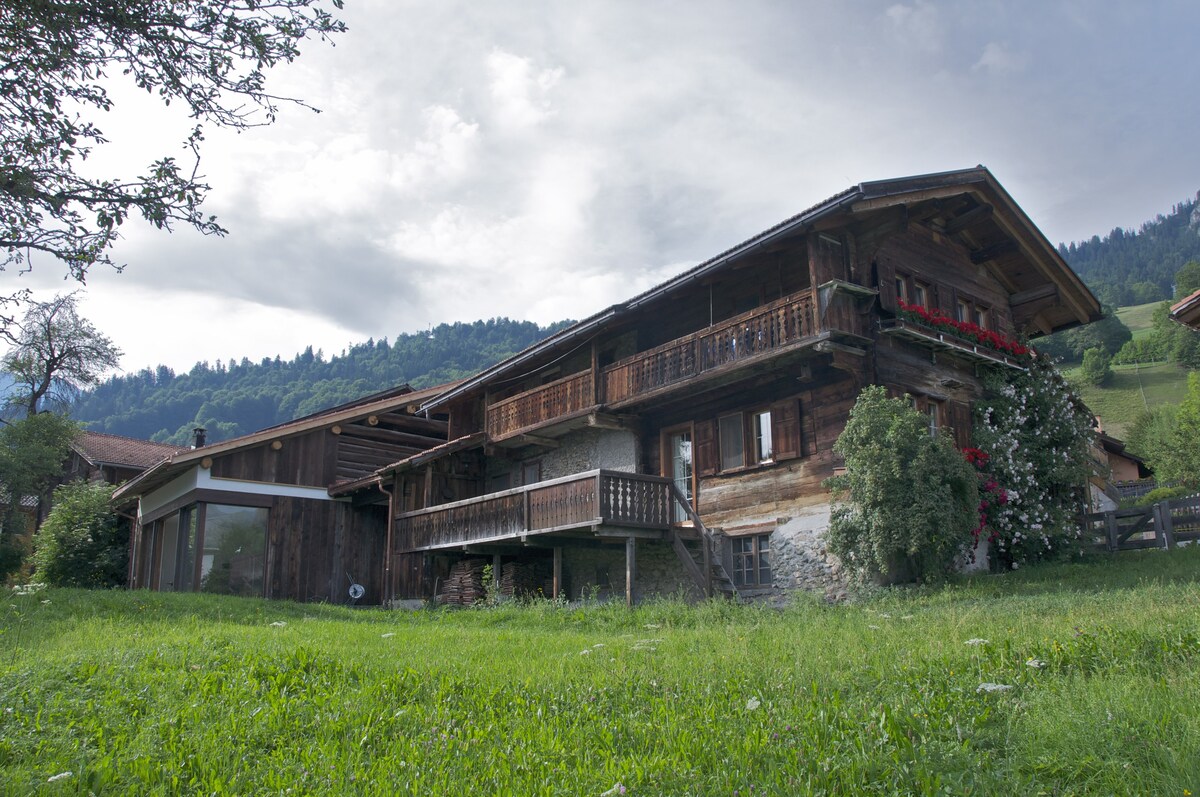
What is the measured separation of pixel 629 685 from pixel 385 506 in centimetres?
1933

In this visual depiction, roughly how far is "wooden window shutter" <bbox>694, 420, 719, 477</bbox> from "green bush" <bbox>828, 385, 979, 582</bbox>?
12.8ft

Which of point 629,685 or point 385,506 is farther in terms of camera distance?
point 385,506

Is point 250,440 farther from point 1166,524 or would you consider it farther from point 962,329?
point 1166,524

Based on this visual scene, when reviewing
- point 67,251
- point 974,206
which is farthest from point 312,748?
point 974,206

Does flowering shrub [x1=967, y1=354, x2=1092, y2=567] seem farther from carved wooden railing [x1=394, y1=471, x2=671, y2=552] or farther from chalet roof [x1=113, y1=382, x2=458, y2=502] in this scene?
chalet roof [x1=113, y1=382, x2=458, y2=502]

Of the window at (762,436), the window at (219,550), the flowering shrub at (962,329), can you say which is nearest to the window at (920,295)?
the flowering shrub at (962,329)

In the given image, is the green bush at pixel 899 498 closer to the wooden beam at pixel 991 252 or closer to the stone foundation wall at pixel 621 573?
the stone foundation wall at pixel 621 573

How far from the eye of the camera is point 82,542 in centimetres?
2756

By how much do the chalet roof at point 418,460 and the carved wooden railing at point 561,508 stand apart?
1.70 metres

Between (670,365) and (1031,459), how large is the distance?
25.1 feet

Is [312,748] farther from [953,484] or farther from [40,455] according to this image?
[40,455]

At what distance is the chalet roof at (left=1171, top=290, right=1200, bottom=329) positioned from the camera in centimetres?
1258

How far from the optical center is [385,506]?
26.3m

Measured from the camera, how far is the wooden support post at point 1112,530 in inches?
751
